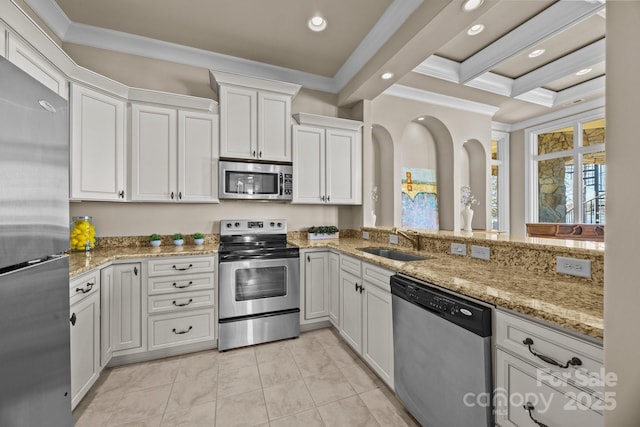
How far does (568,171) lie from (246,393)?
6477mm

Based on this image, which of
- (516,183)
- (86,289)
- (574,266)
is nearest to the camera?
(574,266)

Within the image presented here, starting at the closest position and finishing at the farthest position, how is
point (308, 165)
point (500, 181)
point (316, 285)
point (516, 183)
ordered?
point (316, 285)
point (308, 165)
point (516, 183)
point (500, 181)

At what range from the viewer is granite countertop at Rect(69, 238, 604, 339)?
2.90ft

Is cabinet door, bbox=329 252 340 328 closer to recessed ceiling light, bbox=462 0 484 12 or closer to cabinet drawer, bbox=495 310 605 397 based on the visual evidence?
cabinet drawer, bbox=495 310 605 397

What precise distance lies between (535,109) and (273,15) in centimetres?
487

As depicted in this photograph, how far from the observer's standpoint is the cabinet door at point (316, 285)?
2758 mm

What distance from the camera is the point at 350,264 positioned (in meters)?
2.36

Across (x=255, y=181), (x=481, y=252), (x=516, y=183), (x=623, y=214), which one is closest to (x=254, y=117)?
(x=255, y=181)

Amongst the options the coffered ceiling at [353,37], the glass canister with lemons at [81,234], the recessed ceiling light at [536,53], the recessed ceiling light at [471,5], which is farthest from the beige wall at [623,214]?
the recessed ceiling light at [536,53]

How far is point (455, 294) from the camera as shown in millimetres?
1271

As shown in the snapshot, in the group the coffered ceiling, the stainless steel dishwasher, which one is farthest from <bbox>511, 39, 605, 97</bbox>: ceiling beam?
the stainless steel dishwasher

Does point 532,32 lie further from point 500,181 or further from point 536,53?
point 500,181

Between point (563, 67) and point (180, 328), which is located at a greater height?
point (563, 67)

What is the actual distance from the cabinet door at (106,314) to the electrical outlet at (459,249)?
269 cm
